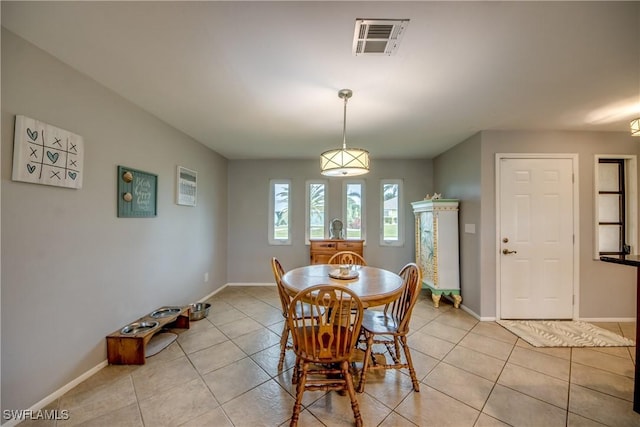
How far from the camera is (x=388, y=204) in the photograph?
184 inches

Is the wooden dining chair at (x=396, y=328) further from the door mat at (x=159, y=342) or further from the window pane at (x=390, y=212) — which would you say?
the window pane at (x=390, y=212)

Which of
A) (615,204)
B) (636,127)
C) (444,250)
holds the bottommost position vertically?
(444,250)

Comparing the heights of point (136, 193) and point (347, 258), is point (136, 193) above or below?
above

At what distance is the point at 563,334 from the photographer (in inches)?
106

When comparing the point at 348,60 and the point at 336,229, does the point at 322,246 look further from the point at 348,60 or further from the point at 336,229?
the point at 348,60

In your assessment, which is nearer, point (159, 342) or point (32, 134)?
point (32, 134)

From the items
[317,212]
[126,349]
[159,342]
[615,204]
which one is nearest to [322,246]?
[317,212]

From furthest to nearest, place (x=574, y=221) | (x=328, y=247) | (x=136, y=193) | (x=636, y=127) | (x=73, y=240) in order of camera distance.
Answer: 1. (x=328, y=247)
2. (x=574, y=221)
3. (x=136, y=193)
4. (x=636, y=127)
5. (x=73, y=240)

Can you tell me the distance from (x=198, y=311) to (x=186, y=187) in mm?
1659

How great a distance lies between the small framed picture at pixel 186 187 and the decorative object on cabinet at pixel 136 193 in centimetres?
40

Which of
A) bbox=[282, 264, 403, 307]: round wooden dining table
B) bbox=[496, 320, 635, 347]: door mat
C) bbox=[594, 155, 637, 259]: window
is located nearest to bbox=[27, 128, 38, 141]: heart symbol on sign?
bbox=[282, 264, 403, 307]: round wooden dining table

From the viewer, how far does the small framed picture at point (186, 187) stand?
3178mm

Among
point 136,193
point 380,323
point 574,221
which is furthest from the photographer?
point 574,221

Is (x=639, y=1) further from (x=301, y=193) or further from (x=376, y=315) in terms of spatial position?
(x=301, y=193)
